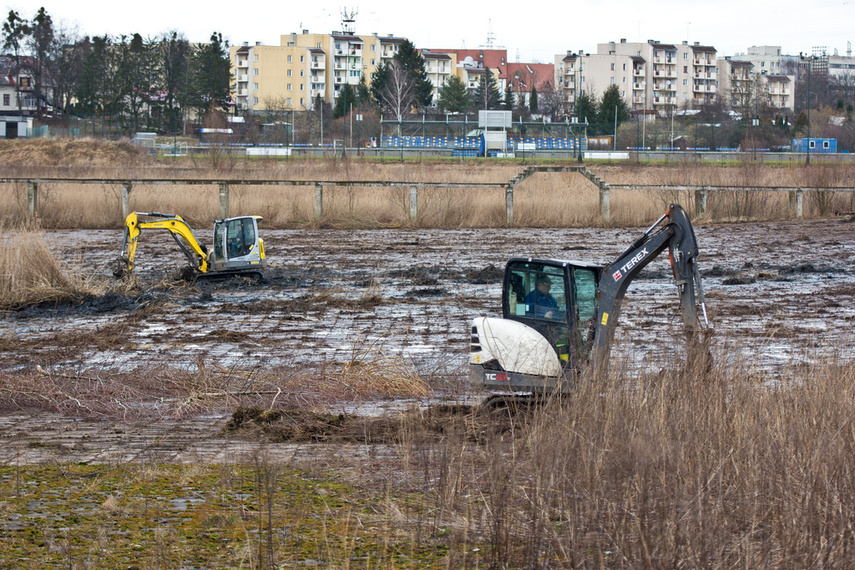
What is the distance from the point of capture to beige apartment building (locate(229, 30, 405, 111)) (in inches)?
4938

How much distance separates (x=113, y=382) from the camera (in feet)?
29.9

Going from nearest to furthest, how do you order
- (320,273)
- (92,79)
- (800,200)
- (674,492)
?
(674,492), (320,273), (800,200), (92,79)

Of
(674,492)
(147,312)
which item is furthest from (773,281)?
(674,492)

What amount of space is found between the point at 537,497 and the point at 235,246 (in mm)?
12629

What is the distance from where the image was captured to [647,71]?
436 ft

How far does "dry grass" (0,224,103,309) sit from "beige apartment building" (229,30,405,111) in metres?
111

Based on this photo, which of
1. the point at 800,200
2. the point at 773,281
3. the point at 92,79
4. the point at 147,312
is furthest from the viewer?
the point at 92,79

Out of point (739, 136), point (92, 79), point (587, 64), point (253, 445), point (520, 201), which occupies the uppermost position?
point (587, 64)

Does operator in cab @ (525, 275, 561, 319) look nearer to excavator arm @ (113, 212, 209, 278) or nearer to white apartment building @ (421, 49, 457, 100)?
excavator arm @ (113, 212, 209, 278)

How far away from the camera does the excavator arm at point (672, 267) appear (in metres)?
7.52

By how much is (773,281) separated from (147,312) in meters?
10.6

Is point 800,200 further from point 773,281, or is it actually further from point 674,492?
point 674,492

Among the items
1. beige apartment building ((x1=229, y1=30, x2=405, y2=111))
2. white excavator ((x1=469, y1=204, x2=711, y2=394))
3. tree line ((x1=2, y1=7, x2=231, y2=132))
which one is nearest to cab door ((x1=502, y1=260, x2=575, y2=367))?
white excavator ((x1=469, y1=204, x2=711, y2=394))

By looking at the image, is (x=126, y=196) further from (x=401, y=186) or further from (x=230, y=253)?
(x=230, y=253)
